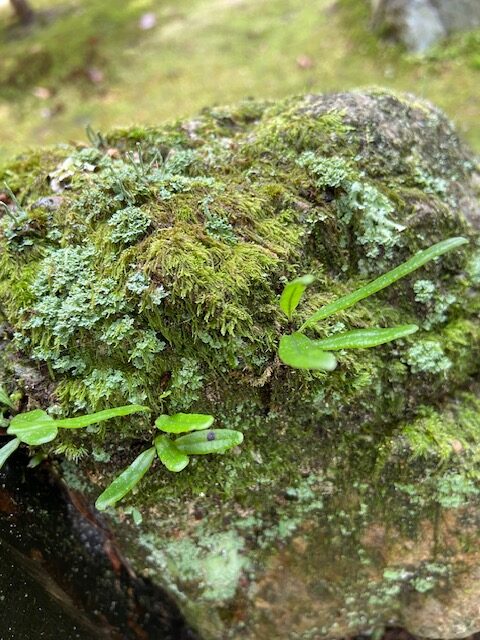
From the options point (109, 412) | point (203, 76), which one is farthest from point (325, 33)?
point (109, 412)

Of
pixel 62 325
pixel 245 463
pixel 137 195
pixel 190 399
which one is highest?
pixel 137 195

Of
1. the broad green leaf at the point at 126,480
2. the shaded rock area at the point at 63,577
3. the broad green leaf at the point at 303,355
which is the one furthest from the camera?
the shaded rock area at the point at 63,577

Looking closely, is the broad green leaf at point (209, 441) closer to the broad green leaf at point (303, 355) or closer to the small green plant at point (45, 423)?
the small green plant at point (45, 423)

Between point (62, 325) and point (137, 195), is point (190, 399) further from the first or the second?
point (137, 195)

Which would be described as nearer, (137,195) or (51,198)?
(137,195)

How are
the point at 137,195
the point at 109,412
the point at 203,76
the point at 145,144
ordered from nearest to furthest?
the point at 109,412 → the point at 137,195 → the point at 145,144 → the point at 203,76

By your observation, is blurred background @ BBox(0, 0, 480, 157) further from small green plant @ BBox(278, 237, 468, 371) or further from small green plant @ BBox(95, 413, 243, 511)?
small green plant @ BBox(95, 413, 243, 511)

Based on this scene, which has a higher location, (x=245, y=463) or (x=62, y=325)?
(x=62, y=325)

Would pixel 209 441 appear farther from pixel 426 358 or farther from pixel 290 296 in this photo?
pixel 426 358

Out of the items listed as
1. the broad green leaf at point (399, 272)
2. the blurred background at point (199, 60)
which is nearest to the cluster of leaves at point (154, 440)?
the broad green leaf at point (399, 272)
